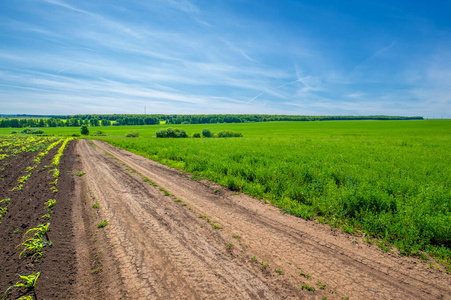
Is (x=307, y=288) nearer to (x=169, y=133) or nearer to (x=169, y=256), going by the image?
(x=169, y=256)

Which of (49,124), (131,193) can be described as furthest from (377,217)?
(49,124)

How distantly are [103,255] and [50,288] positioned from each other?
0.98 metres

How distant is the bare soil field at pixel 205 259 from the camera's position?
3.29m

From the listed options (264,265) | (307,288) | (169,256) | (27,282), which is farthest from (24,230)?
(307,288)

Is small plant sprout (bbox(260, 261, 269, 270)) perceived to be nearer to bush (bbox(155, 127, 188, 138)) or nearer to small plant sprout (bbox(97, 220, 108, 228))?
small plant sprout (bbox(97, 220, 108, 228))

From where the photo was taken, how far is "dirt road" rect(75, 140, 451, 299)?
10.8 feet

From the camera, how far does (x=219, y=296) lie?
3168mm

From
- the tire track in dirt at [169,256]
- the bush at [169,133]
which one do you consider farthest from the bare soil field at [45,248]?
the bush at [169,133]

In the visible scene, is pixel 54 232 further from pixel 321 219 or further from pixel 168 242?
pixel 321 219

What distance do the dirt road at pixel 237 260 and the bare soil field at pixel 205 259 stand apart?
2cm

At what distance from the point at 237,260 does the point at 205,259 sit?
701 mm

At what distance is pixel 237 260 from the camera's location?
4078 mm

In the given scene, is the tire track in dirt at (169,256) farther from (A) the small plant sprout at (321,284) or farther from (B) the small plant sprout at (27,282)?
(B) the small plant sprout at (27,282)

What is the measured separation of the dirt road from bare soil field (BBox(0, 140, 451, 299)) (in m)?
0.02
